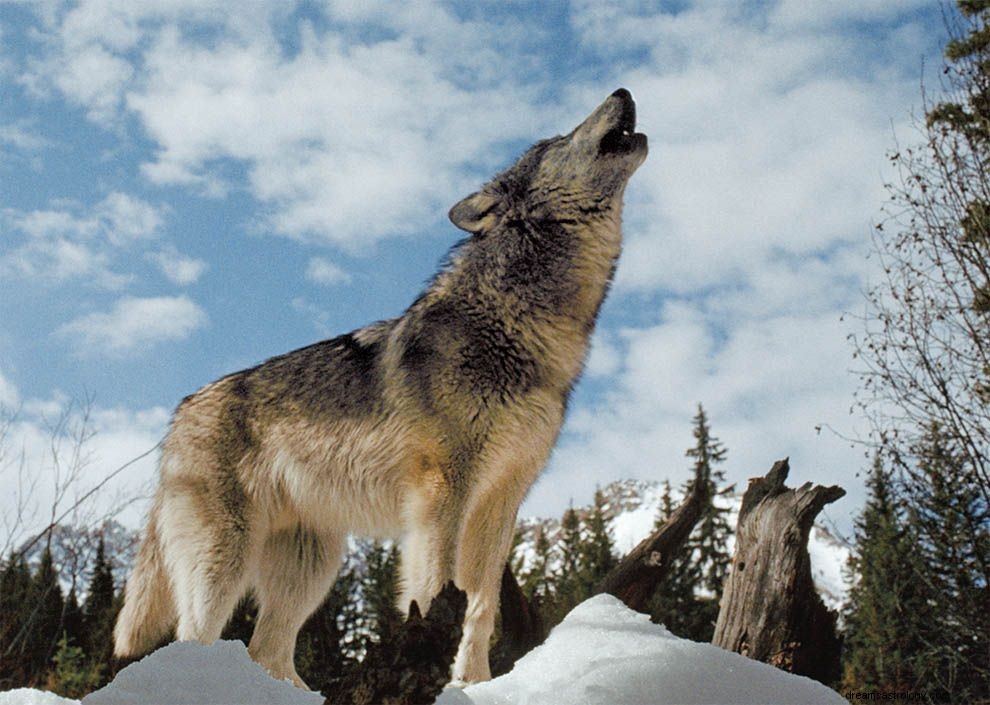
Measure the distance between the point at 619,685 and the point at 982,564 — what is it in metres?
11.5

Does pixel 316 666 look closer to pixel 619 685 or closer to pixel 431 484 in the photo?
pixel 431 484

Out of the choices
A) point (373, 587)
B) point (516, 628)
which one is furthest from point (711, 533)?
point (516, 628)

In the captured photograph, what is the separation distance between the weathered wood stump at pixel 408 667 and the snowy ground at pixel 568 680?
236mm

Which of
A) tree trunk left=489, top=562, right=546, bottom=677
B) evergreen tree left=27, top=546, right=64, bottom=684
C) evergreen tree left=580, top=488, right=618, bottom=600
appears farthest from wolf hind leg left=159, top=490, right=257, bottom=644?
evergreen tree left=580, top=488, right=618, bottom=600

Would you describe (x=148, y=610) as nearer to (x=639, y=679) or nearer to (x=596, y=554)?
(x=639, y=679)

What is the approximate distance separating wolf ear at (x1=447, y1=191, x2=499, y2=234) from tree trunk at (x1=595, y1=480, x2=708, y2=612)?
149 inches

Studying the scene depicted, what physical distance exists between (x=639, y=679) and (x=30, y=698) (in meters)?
1.30

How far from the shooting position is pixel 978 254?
12.0 m

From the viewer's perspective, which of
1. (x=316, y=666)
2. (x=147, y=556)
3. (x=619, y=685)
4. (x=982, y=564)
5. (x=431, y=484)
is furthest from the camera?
(x=316, y=666)

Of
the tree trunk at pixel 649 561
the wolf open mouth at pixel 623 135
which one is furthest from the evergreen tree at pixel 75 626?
the wolf open mouth at pixel 623 135

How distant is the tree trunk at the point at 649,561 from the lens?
7.61 m

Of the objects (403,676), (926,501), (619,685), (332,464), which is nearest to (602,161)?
(332,464)

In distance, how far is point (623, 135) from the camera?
15.8 ft

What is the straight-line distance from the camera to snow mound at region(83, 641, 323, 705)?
1.50m
